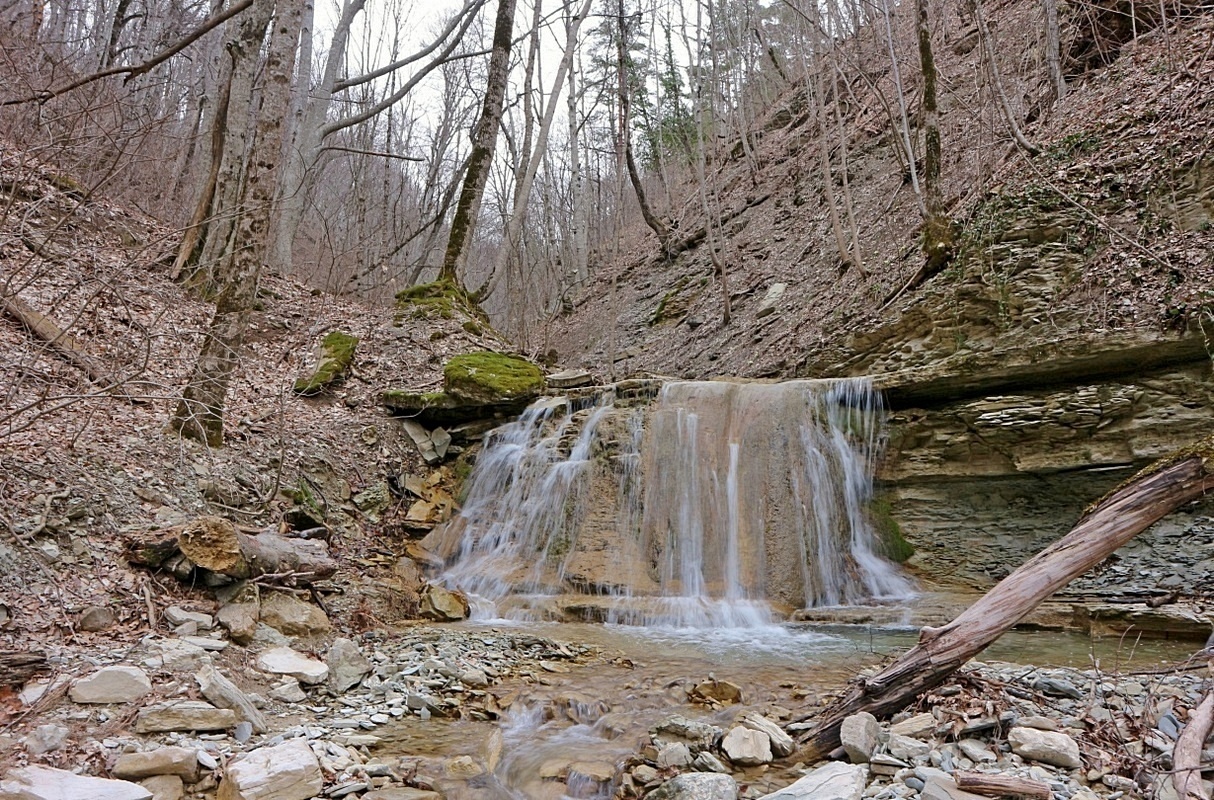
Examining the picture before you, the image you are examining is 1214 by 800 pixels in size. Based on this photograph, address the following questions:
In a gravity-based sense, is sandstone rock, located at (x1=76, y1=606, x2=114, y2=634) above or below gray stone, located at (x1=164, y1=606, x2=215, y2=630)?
above

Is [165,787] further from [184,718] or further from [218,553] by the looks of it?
[218,553]

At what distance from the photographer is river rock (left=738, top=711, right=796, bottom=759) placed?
11.1 feet

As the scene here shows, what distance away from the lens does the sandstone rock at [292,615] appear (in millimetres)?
4801

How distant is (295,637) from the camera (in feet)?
15.7

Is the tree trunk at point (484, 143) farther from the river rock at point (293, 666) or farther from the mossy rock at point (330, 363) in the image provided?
the river rock at point (293, 666)

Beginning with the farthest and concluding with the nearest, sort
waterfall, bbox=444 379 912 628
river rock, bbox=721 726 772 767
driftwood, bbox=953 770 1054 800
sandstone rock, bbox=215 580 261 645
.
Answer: waterfall, bbox=444 379 912 628 < sandstone rock, bbox=215 580 261 645 < river rock, bbox=721 726 772 767 < driftwood, bbox=953 770 1054 800

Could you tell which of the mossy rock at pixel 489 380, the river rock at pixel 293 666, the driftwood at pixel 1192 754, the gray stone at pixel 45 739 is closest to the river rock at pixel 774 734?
the driftwood at pixel 1192 754

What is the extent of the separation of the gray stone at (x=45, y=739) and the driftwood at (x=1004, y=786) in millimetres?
3775

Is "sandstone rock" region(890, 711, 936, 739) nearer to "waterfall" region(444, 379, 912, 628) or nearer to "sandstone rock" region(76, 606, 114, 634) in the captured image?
"waterfall" region(444, 379, 912, 628)

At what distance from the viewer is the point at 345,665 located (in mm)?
4371

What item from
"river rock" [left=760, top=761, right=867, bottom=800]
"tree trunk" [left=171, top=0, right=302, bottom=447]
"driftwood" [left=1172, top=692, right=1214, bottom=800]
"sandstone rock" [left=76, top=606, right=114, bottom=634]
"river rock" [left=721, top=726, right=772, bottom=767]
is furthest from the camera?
"tree trunk" [left=171, top=0, right=302, bottom=447]

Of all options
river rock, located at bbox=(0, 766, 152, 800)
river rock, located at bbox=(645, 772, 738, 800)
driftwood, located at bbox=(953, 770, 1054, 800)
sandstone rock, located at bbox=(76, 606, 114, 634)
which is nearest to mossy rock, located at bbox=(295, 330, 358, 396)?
sandstone rock, located at bbox=(76, 606, 114, 634)

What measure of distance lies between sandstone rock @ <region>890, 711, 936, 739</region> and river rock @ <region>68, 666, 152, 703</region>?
146 inches

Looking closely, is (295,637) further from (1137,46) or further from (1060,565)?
(1137,46)
